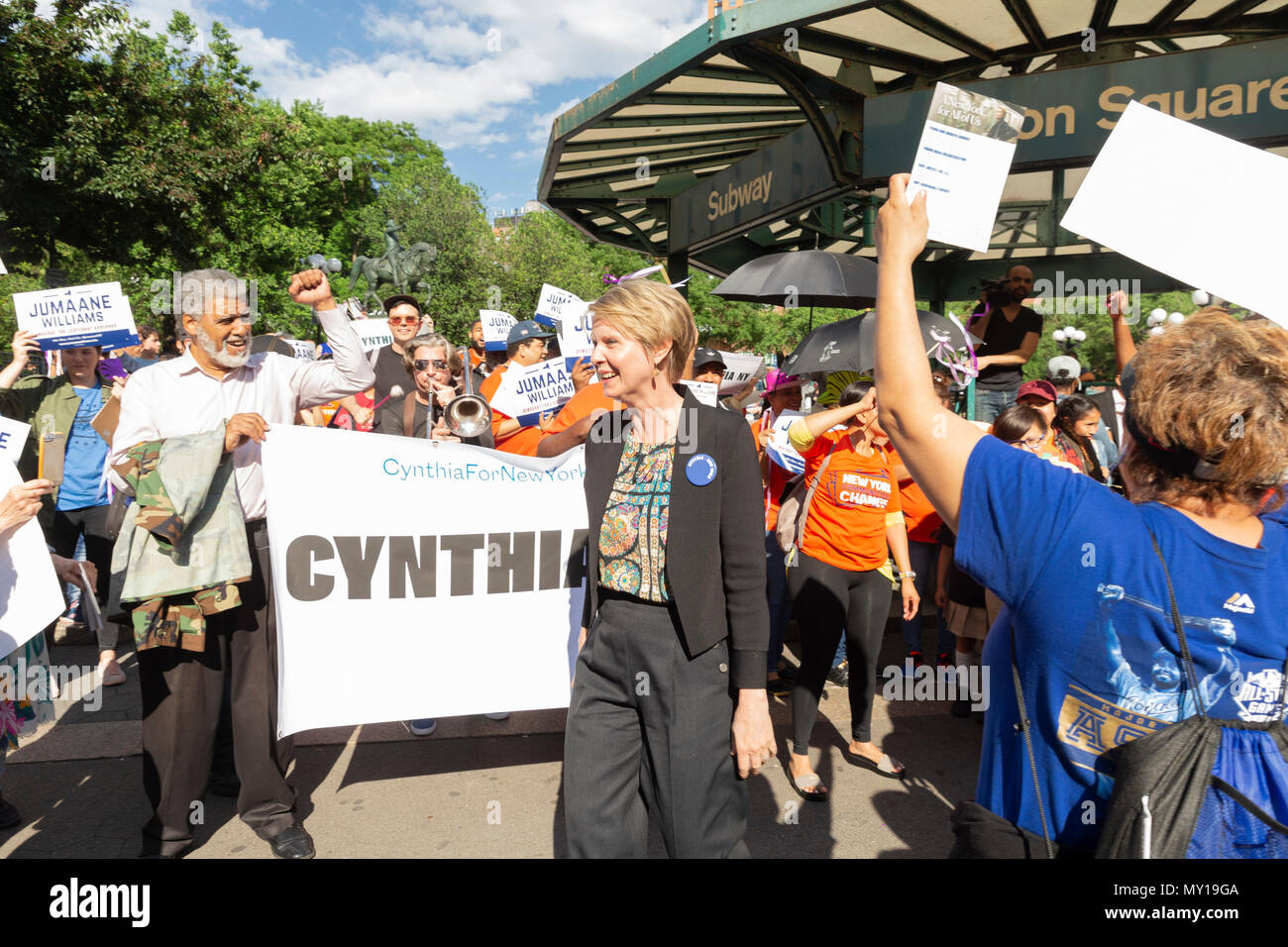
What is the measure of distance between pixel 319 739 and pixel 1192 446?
4379 mm

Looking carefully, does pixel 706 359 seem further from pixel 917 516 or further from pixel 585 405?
pixel 585 405

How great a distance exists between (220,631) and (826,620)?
270cm

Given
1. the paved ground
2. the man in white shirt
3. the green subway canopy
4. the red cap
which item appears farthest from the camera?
the red cap

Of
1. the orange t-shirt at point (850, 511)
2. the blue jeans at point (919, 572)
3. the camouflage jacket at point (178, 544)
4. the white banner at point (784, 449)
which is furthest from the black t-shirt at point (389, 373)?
the blue jeans at point (919, 572)

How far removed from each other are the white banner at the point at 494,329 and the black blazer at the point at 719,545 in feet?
18.3

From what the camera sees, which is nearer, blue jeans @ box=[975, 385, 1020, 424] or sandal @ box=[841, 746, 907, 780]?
sandal @ box=[841, 746, 907, 780]

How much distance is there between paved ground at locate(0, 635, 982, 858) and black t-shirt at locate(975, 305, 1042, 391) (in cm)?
287

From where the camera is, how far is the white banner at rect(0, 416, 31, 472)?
10.2 feet

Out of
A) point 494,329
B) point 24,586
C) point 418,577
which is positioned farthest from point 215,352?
point 494,329

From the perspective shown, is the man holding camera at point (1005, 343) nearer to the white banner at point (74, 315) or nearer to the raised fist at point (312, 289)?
the raised fist at point (312, 289)

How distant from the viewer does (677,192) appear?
27.2 ft

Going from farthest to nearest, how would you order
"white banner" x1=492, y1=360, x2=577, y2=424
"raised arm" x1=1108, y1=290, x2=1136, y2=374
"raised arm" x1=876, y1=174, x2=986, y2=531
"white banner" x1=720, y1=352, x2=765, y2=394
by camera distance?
1. "white banner" x1=720, y1=352, x2=765, y2=394
2. "white banner" x1=492, y1=360, x2=577, y2=424
3. "raised arm" x1=1108, y1=290, x2=1136, y2=374
4. "raised arm" x1=876, y1=174, x2=986, y2=531

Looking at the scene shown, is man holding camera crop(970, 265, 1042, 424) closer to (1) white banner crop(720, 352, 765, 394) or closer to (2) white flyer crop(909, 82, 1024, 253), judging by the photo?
(1) white banner crop(720, 352, 765, 394)

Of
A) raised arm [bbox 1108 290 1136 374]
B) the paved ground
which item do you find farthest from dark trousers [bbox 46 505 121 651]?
A: raised arm [bbox 1108 290 1136 374]
